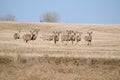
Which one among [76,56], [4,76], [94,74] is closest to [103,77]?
[94,74]

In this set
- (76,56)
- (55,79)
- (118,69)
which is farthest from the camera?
(76,56)

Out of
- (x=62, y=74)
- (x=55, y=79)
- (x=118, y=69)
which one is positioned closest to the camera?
(x=55, y=79)

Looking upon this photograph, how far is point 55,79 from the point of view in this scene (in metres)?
17.9

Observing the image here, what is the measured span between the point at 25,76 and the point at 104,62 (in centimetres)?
669

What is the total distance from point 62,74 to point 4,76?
12.2 feet

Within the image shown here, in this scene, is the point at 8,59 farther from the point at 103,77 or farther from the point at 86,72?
the point at 103,77

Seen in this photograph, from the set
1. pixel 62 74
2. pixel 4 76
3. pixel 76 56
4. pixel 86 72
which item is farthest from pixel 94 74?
pixel 4 76

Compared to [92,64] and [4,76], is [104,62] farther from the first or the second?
[4,76]

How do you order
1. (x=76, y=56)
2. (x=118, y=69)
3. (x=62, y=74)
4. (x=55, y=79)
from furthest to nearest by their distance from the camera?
(x=76, y=56), (x=118, y=69), (x=62, y=74), (x=55, y=79)

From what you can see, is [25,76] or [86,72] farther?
[86,72]

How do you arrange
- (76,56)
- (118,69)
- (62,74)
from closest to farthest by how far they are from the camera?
(62,74) < (118,69) < (76,56)

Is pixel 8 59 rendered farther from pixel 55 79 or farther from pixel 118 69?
pixel 118 69

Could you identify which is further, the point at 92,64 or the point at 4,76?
the point at 92,64

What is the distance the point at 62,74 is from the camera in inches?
758
